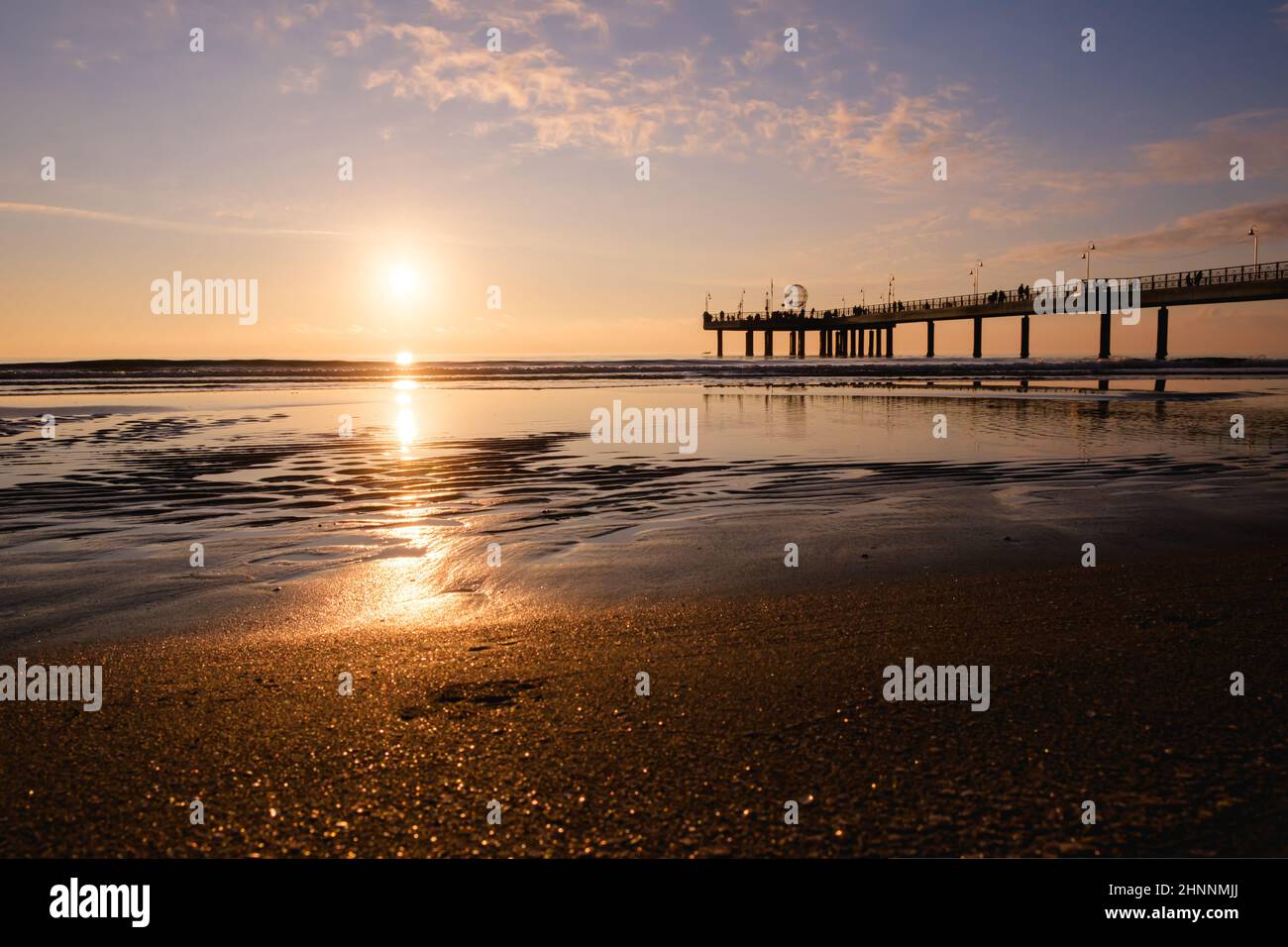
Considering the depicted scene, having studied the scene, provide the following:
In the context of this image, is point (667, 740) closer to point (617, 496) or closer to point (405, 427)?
point (617, 496)

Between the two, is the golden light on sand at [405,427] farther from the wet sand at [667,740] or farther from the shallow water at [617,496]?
the wet sand at [667,740]

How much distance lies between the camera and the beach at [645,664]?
2.55 m

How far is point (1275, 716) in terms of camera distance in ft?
10.5

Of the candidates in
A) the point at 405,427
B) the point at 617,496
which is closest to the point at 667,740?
the point at 617,496

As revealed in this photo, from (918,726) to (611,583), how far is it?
2833mm

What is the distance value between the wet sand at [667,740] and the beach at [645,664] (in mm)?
15

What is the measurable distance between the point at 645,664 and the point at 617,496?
227 inches

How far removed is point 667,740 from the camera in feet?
10.1

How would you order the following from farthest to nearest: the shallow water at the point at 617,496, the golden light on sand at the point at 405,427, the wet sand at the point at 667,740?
the golden light on sand at the point at 405,427, the shallow water at the point at 617,496, the wet sand at the point at 667,740

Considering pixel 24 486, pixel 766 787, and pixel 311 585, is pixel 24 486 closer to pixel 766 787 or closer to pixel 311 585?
pixel 311 585

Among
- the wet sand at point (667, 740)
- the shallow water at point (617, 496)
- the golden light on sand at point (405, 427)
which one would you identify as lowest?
the wet sand at point (667, 740)

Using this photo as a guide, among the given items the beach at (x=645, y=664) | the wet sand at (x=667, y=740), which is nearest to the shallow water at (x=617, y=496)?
the beach at (x=645, y=664)
